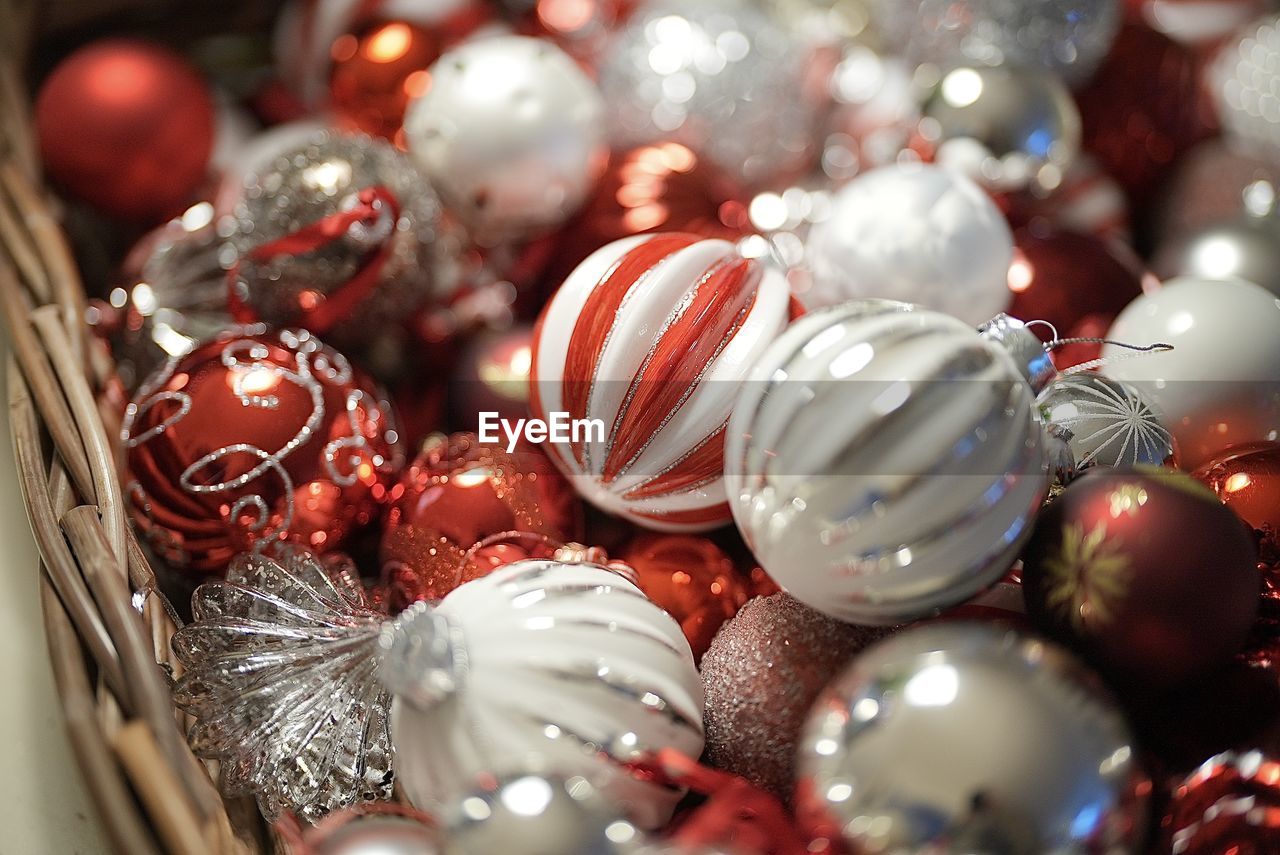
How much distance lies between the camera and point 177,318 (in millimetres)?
909

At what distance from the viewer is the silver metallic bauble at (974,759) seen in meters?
0.47

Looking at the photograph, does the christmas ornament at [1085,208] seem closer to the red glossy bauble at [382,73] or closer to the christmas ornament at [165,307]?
the red glossy bauble at [382,73]

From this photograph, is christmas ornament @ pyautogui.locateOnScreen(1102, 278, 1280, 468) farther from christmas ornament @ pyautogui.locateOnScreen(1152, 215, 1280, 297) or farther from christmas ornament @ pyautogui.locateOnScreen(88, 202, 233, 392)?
christmas ornament @ pyautogui.locateOnScreen(88, 202, 233, 392)

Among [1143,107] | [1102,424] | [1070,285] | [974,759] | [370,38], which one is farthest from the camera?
[1143,107]

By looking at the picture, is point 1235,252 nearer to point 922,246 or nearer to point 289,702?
point 922,246

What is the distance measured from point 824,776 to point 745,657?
0.15m

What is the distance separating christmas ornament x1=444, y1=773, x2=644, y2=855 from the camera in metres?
0.50

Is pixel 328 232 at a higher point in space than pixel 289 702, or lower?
higher

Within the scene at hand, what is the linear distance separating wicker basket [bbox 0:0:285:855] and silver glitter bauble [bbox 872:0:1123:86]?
796mm

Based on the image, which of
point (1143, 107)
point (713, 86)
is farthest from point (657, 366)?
point (1143, 107)

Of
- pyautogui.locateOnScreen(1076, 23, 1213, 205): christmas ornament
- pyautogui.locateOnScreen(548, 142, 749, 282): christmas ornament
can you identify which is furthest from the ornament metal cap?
pyautogui.locateOnScreen(1076, 23, 1213, 205): christmas ornament

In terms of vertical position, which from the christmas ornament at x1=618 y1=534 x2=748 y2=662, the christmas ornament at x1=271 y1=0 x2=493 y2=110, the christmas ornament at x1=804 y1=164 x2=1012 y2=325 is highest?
the christmas ornament at x1=271 y1=0 x2=493 y2=110

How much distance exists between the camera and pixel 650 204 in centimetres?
99

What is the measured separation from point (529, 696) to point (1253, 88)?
3.02 feet
